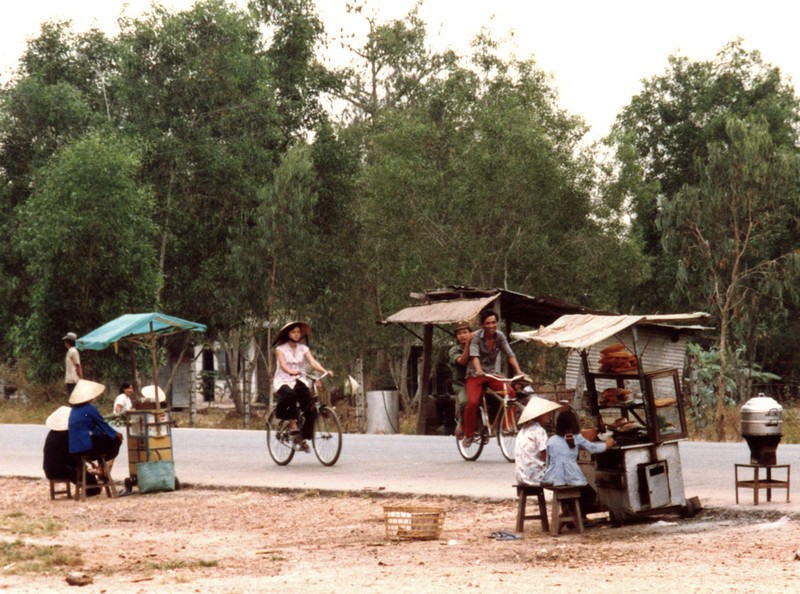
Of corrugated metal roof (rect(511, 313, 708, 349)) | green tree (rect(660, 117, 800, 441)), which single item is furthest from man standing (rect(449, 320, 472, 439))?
green tree (rect(660, 117, 800, 441))

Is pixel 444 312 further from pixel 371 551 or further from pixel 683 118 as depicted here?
pixel 683 118

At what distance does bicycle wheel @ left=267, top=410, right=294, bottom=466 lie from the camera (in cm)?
1875

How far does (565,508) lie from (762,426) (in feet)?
6.46

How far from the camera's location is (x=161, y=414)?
1761 centimetres

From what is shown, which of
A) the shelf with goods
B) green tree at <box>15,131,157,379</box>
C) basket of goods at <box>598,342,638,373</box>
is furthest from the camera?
green tree at <box>15,131,157,379</box>

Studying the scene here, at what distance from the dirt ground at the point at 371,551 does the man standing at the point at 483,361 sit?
9.27 ft

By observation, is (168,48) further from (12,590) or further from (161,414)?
(12,590)

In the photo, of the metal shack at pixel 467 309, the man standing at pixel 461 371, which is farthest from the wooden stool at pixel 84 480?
the metal shack at pixel 467 309

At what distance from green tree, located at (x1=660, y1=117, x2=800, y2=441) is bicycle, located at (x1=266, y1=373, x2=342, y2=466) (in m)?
26.9

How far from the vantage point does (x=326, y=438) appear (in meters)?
18.6

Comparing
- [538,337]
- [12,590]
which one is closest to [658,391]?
[538,337]

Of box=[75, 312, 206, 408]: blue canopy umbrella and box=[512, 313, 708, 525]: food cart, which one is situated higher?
box=[75, 312, 206, 408]: blue canopy umbrella

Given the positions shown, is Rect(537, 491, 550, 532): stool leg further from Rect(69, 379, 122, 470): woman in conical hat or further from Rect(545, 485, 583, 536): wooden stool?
Rect(69, 379, 122, 470): woman in conical hat

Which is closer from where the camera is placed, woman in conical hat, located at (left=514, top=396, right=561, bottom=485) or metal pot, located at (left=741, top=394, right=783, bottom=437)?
woman in conical hat, located at (left=514, top=396, right=561, bottom=485)
